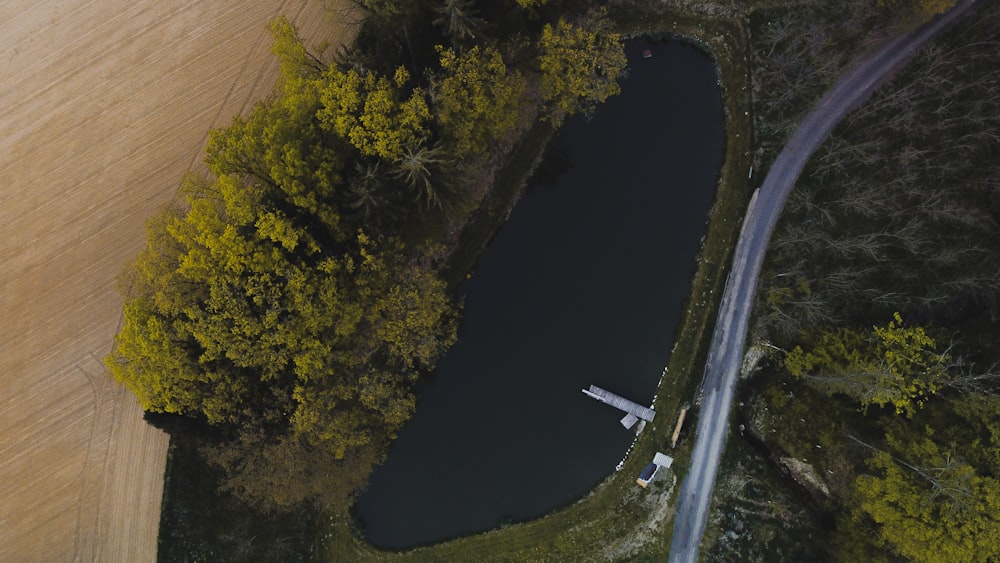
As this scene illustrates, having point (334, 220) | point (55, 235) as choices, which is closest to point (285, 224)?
point (334, 220)

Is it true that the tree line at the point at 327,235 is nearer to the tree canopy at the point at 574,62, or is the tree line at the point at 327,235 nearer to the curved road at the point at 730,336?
the tree canopy at the point at 574,62

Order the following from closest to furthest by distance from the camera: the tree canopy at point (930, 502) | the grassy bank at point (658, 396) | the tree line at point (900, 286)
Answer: the tree canopy at point (930, 502), the tree line at point (900, 286), the grassy bank at point (658, 396)

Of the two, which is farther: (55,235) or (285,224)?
(55,235)

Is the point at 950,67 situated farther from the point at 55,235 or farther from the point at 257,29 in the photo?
the point at 55,235

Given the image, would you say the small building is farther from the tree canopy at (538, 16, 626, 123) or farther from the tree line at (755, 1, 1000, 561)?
the tree canopy at (538, 16, 626, 123)

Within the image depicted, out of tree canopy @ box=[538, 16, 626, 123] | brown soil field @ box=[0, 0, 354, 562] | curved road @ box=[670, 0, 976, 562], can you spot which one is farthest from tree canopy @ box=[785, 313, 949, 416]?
brown soil field @ box=[0, 0, 354, 562]

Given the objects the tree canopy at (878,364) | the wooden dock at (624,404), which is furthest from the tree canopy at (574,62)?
the tree canopy at (878,364)
